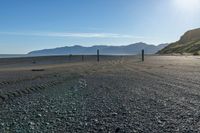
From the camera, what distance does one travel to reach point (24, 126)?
7223 millimetres

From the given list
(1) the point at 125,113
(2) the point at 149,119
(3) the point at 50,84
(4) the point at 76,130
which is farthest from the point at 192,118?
(3) the point at 50,84

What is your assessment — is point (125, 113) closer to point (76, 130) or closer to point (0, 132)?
point (76, 130)

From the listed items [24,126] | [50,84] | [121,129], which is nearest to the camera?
[121,129]

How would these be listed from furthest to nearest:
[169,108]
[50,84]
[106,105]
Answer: [50,84], [106,105], [169,108]

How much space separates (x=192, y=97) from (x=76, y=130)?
466cm

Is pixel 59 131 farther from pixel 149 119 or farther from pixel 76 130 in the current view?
pixel 149 119

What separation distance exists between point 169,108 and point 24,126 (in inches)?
153

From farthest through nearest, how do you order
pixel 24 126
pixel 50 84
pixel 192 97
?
pixel 50 84
pixel 192 97
pixel 24 126

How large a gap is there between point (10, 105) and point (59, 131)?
11.5 feet

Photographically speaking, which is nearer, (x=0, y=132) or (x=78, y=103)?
(x=0, y=132)

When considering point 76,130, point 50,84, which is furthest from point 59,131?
point 50,84

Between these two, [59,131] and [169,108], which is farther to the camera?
[169,108]

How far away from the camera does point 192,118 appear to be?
23.8 feet

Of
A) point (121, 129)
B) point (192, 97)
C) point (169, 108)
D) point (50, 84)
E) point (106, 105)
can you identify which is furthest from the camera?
point (50, 84)
